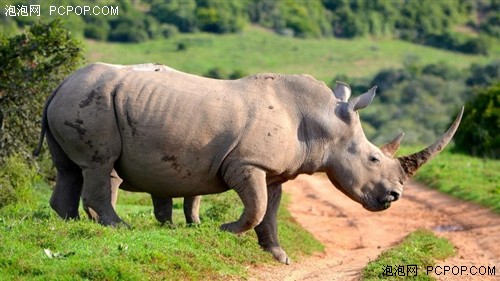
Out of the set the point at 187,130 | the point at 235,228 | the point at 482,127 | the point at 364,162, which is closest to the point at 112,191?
the point at 187,130

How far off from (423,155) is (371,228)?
19.7ft

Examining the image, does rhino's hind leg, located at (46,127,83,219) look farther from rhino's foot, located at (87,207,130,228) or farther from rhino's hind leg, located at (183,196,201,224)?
rhino's hind leg, located at (183,196,201,224)

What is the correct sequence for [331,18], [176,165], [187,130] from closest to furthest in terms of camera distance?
[187,130] < [176,165] < [331,18]

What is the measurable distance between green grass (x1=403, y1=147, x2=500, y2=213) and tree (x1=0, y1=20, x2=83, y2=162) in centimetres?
769

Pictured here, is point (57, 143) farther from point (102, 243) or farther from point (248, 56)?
point (248, 56)

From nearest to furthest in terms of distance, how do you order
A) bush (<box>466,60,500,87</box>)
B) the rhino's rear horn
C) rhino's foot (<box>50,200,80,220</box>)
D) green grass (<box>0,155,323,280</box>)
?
1. green grass (<box>0,155,323,280</box>)
2. rhino's foot (<box>50,200,80,220</box>)
3. the rhino's rear horn
4. bush (<box>466,60,500,87</box>)

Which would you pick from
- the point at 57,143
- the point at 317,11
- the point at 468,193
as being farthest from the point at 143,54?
the point at 57,143

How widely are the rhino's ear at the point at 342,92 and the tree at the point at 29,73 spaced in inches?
261

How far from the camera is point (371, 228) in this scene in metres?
17.8

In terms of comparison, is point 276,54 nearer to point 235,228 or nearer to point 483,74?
point 483,74

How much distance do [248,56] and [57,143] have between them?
54198 mm

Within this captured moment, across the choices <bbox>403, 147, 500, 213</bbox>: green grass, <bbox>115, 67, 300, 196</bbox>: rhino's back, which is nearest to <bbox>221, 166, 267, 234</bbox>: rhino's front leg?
<bbox>115, 67, 300, 196</bbox>: rhino's back

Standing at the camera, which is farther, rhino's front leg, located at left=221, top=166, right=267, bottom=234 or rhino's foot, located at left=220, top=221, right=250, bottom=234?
rhino's foot, located at left=220, top=221, right=250, bottom=234

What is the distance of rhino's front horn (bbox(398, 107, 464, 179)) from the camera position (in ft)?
38.8
